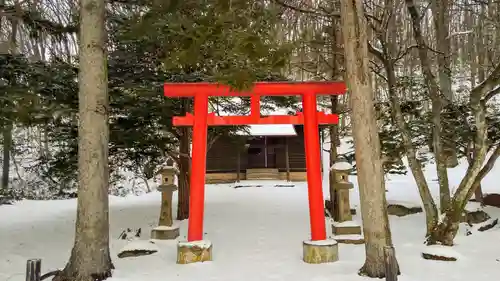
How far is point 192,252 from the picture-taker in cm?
820

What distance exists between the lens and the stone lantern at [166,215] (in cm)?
1030

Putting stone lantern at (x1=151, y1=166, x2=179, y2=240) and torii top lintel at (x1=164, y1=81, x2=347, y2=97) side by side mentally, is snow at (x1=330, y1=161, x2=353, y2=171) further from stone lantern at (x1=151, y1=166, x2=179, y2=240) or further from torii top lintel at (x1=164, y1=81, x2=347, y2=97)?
stone lantern at (x1=151, y1=166, x2=179, y2=240)

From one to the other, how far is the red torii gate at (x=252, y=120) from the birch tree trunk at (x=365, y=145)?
6.56 ft

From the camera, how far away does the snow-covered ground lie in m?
7.32

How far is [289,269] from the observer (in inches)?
301

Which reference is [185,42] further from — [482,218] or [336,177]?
[482,218]

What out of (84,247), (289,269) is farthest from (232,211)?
A: (84,247)

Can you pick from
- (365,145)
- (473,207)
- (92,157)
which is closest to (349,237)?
(365,145)

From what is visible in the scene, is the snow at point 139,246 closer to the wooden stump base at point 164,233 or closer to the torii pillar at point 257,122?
the wooden stump base at point 164,233

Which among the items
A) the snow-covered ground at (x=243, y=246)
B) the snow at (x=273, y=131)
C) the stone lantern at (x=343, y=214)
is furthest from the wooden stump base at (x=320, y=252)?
the snow at (x=273, y=131)

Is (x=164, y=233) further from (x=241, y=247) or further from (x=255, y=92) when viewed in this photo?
(x=255, y=92)

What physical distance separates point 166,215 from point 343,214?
4447mm

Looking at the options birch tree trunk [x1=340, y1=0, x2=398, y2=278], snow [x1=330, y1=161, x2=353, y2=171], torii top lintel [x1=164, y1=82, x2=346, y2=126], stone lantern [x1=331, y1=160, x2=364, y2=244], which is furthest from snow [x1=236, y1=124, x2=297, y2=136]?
birch tree trunk [x1=340, y1=0, x2=398, y2=278]

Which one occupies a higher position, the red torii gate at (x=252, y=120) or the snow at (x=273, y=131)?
the snow at (x=273, y=131)
